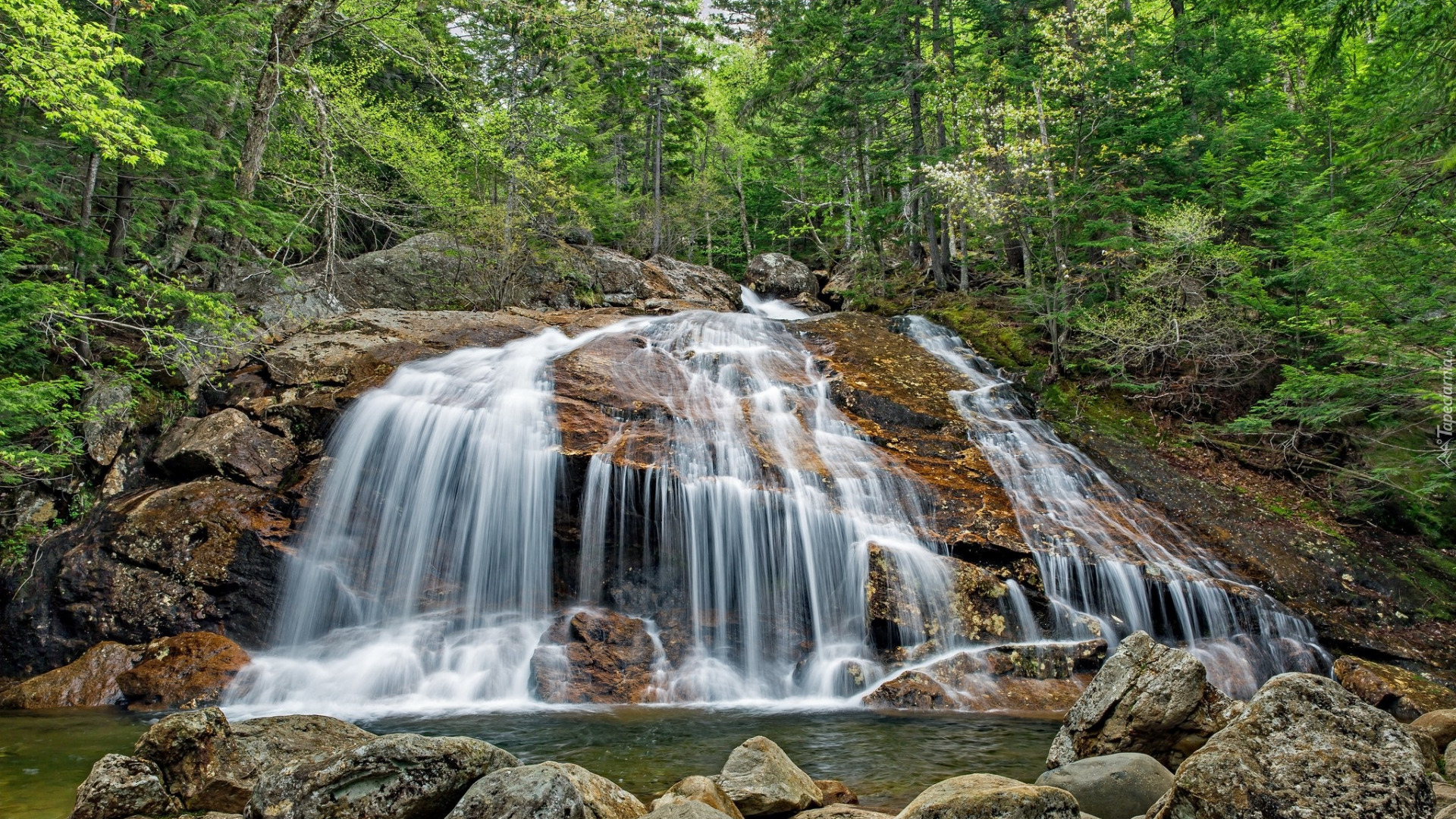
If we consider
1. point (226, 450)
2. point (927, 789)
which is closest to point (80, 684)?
point (226, 450)

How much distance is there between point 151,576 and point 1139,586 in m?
12.5

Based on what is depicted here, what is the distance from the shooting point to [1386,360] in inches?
358

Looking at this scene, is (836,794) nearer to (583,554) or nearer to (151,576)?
(583,554)

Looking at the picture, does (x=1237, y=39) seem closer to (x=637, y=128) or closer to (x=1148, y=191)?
(x=1148, y=191)

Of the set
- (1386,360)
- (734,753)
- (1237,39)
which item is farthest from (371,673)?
(1237,39)

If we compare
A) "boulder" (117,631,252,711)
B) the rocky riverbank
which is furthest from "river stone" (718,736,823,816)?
"boulder" (117,631,252,711)

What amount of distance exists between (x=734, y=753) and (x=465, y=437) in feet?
24.3

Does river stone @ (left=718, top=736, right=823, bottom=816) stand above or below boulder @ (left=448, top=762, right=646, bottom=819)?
below

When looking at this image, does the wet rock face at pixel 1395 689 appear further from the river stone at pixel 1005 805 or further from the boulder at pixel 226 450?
the boulder at pixel 226 450

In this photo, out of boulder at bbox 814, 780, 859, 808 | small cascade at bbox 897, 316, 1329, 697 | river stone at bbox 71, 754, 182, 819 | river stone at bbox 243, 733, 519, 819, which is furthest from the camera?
small cascade at bbox 897, 316, 1329, 697

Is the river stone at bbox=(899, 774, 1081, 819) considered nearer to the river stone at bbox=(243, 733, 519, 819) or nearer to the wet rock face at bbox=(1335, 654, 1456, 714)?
the river stone at bbox=(243, 733, 519, 819)

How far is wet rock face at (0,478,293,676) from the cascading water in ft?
1.64

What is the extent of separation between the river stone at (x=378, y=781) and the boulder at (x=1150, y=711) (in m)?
4.15

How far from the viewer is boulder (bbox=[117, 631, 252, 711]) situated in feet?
23.4
